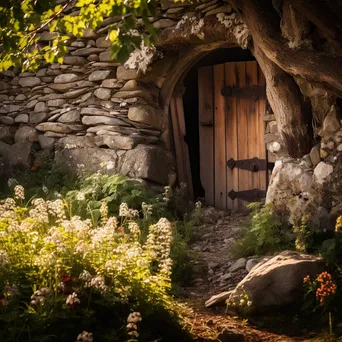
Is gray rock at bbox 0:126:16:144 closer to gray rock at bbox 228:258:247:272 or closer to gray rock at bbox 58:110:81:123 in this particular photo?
gray rock at bbox 58:110:81:123

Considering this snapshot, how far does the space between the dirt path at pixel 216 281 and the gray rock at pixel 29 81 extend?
116 inches

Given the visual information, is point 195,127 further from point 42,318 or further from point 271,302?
point 42,318

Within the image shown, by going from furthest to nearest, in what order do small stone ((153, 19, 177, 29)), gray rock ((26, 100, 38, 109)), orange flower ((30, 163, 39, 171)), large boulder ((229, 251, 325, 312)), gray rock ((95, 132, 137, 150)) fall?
gray rock ((26, 100, 38, 109)), orange flower ((30, 163, 39, 171)), gray rock ((95, 132, 137, 150)), small stone ((153, 19, 177, 29)), large boulder ((229, 251, 325, 312))

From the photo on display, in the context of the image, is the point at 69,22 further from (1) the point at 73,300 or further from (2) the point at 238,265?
(2) the point at 238,265

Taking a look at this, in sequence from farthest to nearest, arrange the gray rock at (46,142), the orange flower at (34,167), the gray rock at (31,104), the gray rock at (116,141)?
the gray rock at (31,104)
the gray rock at (46,142)
the orange flower at (34,167)
the gray rock at (116,141)

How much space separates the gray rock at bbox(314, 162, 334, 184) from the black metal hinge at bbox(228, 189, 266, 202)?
1908mm

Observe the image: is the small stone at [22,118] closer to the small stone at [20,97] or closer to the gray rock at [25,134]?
the gray rock at [25,134]

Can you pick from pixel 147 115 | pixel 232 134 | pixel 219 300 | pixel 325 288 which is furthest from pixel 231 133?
pixel 325 288

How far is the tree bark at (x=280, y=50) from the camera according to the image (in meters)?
5.35

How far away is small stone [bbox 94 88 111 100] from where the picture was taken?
26.2 feet

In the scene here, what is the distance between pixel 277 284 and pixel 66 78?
4689mm

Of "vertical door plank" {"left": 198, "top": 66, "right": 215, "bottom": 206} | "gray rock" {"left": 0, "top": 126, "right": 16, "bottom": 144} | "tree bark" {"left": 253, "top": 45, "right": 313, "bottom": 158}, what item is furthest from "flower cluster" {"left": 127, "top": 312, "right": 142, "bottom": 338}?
"gray rock" {"left": 0, "top": 126, "right": 16, "bottom": 144}

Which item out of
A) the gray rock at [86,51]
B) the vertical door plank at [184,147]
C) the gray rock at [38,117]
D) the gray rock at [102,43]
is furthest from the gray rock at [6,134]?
the vertical door plank at [184,147]

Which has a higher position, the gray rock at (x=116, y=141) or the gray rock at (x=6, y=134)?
the gray rock at (x=6, y=134)
